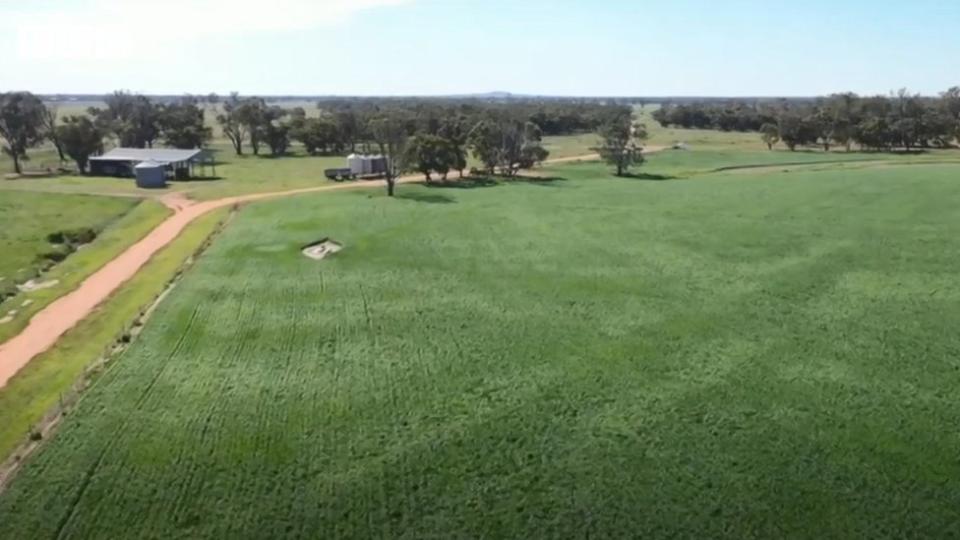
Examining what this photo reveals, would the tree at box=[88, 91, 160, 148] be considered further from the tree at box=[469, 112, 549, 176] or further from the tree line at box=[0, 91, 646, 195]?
the tree at box=[469, 112, 549, 176]

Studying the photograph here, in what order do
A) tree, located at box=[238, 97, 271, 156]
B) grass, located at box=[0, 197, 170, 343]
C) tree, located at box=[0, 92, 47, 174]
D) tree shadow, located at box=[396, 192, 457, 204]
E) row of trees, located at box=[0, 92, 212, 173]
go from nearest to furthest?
1. grass, located at box=[0, 197, 170, 343]
2. tree shadow, located at box=[396, 192, 457, 204]
3. row of trees, located at box=[0, 92, 212, 173]
4. tree, located at box=[0, 92, 47, 174]
5. tree, located at box=[238, 97, 271, 156]

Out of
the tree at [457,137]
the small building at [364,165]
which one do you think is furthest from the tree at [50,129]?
the tree at [457,137]

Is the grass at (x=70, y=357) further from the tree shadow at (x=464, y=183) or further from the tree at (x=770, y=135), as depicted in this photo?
the tree at (x=770, y=135)

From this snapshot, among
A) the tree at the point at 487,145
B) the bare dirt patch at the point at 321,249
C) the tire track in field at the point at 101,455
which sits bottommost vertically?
the tire track in field at the point at 101,455

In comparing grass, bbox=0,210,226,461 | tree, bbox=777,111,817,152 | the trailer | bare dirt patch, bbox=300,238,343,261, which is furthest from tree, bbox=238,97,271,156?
tree, bbox=777,111,817,152

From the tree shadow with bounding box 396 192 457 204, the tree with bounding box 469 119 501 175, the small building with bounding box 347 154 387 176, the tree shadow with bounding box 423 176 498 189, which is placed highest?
the tree with bounding box 469 119 501 175

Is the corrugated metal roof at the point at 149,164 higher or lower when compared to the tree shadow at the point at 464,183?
higher

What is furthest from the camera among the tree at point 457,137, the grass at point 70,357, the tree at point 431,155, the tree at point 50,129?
the tree at point 50,129
